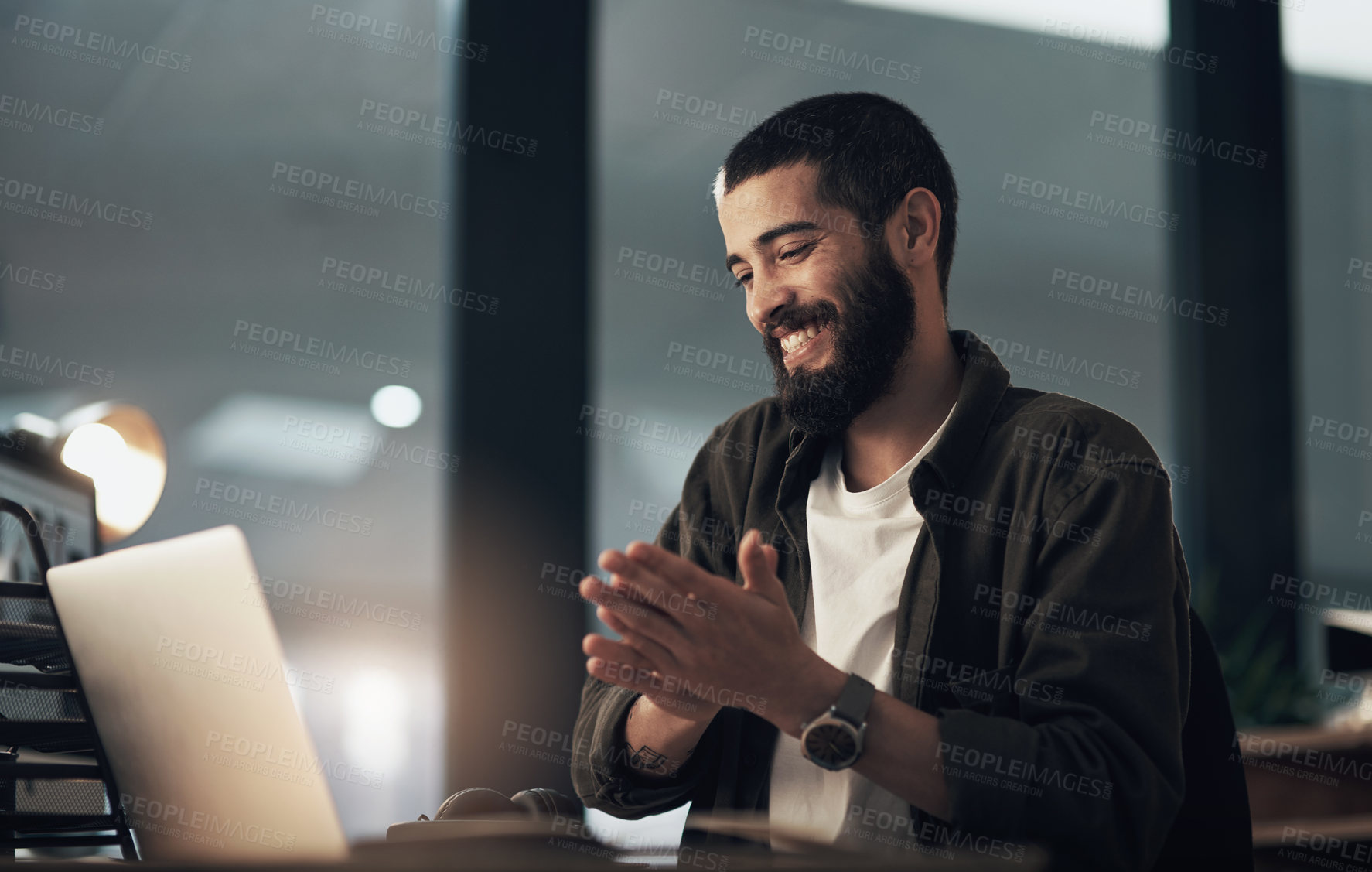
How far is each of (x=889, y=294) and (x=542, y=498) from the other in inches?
57.2

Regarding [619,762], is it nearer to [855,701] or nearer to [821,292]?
[855,701]

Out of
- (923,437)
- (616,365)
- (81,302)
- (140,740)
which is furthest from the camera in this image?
(616,365)

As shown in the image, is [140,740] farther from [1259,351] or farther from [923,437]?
[1259,351]

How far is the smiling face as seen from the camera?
57.5 inches

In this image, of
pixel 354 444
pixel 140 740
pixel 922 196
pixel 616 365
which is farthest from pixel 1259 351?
pixel 140 740

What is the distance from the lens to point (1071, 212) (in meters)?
3.52

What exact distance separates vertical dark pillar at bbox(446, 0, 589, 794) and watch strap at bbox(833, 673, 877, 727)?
174 cm

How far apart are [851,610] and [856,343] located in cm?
39
